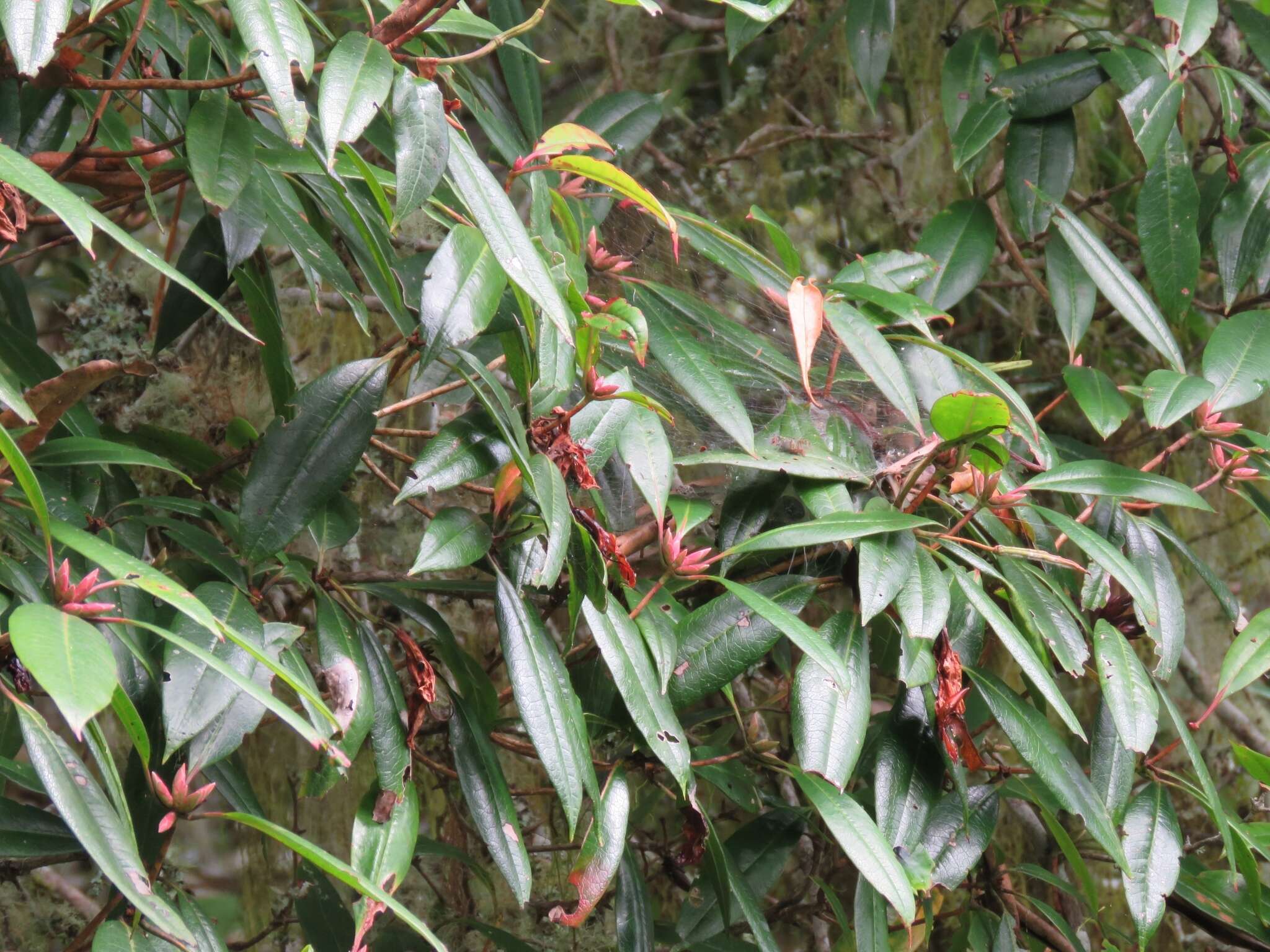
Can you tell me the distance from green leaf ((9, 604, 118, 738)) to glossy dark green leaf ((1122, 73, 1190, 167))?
1027mm

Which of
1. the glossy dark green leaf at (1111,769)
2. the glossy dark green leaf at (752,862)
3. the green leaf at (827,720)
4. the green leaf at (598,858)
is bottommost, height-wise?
the glossy dark green leaf at (752,862)

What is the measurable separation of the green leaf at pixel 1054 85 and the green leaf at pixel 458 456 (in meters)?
0.77

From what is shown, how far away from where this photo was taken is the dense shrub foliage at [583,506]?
0.59 metres

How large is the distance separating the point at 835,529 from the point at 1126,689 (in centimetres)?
26

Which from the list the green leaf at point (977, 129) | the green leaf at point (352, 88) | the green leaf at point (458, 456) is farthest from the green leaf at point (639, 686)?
the green leaf at point (977, 129)

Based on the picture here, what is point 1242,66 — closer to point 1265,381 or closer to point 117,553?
point 1265,381

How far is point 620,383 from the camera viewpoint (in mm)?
726

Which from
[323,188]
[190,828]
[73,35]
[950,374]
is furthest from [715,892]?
[190,828]

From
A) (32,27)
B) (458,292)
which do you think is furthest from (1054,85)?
(32,27)

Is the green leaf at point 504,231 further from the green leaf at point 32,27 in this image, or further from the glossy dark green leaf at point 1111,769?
the glossy dark green leaf at point 1111,769

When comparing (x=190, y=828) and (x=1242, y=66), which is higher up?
(x=1242, y=66)

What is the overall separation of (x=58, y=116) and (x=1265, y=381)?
108cm

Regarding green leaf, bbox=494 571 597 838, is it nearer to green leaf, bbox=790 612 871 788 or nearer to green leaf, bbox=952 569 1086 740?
green leaf, bbox=790 612 871 788

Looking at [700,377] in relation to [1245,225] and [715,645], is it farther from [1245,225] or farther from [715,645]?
[1245,225]
